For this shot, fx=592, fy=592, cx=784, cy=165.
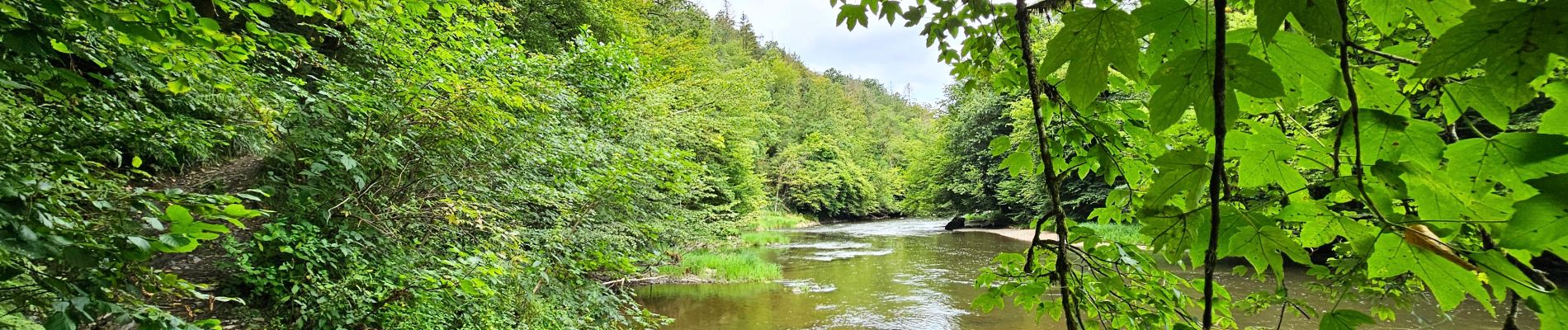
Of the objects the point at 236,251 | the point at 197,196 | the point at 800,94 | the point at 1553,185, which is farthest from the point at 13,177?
the point at 800,94

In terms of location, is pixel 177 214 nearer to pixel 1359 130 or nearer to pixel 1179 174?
pixel 1179 174

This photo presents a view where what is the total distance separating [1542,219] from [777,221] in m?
27.4

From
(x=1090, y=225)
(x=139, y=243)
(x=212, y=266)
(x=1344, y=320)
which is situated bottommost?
(x=212, y=266)

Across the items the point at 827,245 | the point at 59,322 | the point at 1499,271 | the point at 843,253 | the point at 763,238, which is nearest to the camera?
the point at 1499,271

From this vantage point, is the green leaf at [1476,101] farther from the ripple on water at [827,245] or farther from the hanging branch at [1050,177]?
the ripple on water at [827,245]

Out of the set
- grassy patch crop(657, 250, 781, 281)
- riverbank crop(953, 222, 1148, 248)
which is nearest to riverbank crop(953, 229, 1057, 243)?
riverbank crop(953, 222, 1148, 248)

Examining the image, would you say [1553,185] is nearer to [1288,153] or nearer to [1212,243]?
[1212,243]

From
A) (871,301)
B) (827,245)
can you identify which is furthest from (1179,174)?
(827,245)

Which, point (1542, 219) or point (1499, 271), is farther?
point (1499, 271)

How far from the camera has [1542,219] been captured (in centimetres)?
48

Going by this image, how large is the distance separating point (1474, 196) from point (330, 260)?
4822mm

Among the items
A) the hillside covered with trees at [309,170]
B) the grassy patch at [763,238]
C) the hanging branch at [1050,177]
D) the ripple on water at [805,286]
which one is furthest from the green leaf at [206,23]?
the grassy patch at [763,238]

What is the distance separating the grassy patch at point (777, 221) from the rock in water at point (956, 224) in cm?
739

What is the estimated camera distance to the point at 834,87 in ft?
157
